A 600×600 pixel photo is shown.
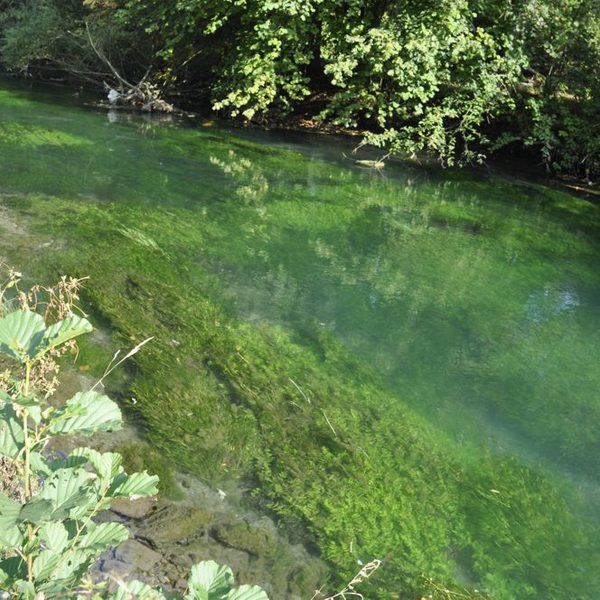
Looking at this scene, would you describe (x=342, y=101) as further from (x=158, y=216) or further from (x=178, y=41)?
(x=158, y=216)

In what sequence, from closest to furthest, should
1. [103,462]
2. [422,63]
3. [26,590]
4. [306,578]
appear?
1. [26,590]
2. [103,462]
3. [306,578]
4. [422,63]

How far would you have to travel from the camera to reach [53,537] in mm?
1453

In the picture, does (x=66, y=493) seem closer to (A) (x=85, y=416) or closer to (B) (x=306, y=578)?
(A) (x=85, y=416)

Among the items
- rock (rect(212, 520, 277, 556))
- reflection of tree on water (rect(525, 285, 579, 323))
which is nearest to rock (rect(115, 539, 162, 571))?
rock (rect(212, 520, 277, 556))

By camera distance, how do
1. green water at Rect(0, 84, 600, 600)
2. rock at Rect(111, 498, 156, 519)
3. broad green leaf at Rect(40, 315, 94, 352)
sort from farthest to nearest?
green water at Rect(0, 84, 600, 600)
rock at Rect(111, 498, 156, 519)
broad green leaf at Rect(40, 315, 94, 352)

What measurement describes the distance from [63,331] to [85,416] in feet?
0.58

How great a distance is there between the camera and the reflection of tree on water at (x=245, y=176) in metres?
9.61

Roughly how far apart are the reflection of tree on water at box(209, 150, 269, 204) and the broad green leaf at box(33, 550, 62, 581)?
7.98m

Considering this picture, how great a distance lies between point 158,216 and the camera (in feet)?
26.5

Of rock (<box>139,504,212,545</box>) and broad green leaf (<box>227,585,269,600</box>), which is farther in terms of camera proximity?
rock (<box>139,504,212,545</box>)

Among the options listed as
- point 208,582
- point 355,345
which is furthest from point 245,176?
point 208,582

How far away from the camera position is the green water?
3.74 metres

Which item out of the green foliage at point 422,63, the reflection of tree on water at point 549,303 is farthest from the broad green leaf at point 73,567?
the green foliage at point 422,63

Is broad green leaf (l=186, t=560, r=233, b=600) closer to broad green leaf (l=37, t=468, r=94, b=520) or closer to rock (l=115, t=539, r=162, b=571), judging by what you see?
broad green leaf (l=37, t=468, r=94, b=520)
